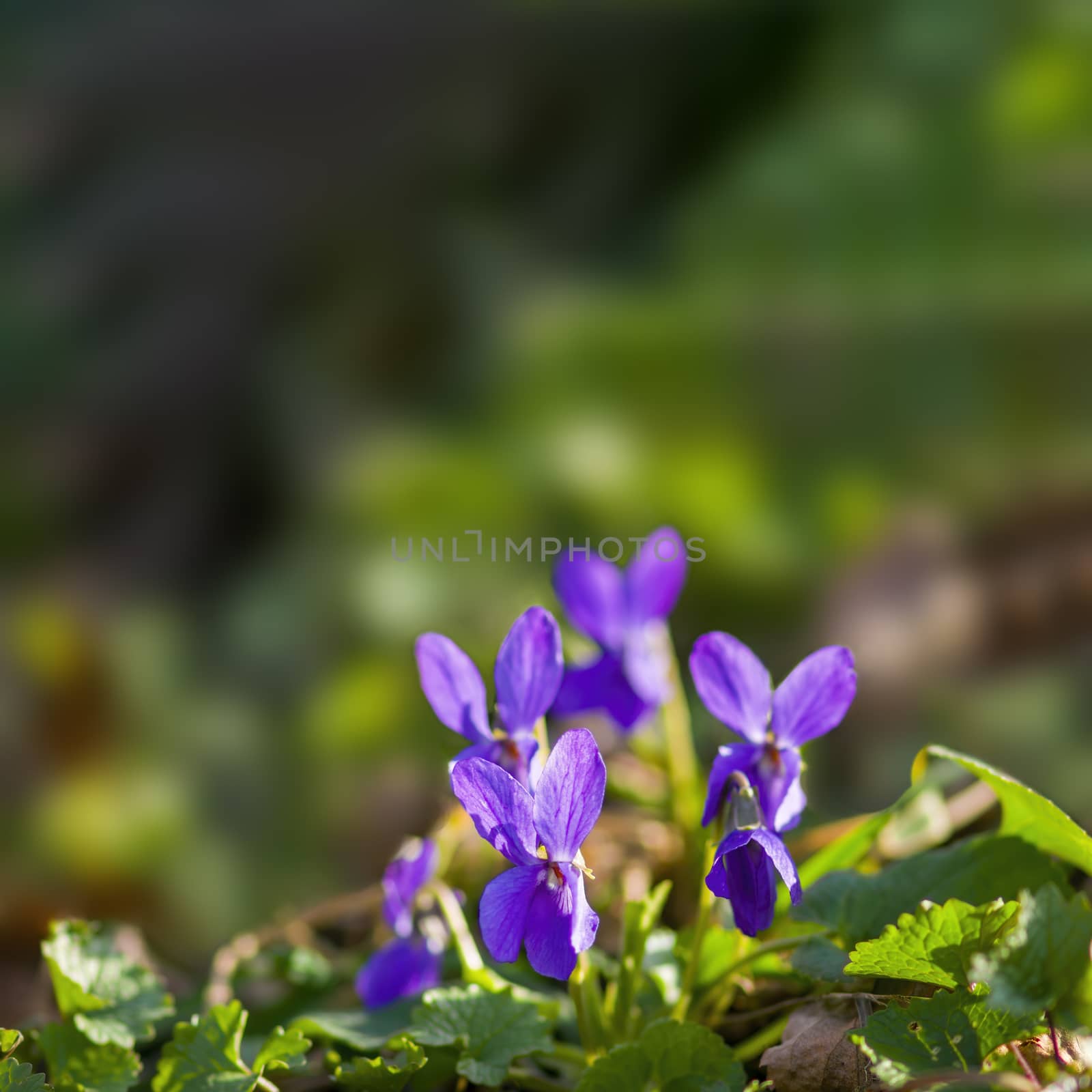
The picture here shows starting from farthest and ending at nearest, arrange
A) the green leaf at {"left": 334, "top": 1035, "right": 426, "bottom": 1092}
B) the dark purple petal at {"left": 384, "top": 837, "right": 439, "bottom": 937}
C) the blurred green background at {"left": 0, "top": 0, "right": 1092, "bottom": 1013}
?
1. the blurred green background at {"left": 0, "top": 0, "right": 1092, "bottom": 1013}
2. the dark purple petal at {"left": 384, "top": 837, "right": 439, "bottom": 937}
3. the green leaf at {"left": 334, "top": 1035, "right": 426, "bottom": 1092}

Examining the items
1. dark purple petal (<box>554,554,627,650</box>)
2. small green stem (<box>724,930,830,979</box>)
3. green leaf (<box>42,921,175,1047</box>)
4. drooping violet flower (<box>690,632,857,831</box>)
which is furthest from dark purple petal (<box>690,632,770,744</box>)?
green leaf (<box>42,921,175,1047</box>)

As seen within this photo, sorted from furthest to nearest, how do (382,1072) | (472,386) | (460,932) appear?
1. (472,386)
2. (460,932)
3. (382,1072)

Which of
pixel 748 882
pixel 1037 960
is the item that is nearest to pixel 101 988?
pixel 748 882

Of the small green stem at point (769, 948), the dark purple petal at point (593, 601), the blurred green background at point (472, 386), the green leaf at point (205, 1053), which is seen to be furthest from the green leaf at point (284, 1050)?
the blurred green background at point (472, 386)

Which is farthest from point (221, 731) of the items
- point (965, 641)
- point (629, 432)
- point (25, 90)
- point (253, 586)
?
point (25, 90)

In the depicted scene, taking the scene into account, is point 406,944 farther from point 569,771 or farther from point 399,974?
point 569,771

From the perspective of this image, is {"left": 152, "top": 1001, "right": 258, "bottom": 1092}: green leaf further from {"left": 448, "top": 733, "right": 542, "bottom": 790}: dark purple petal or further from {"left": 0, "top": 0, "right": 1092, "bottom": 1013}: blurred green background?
{"left": 0, "top": 0, "right": 1092, "bottom": 1013}: blurred green background
